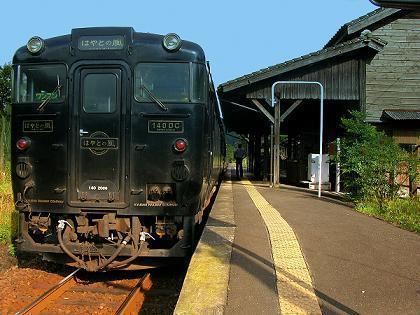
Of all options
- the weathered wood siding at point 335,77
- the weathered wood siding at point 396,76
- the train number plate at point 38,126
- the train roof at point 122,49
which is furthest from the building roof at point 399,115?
the train number plate at point 38,126

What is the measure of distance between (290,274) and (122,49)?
3.50 m

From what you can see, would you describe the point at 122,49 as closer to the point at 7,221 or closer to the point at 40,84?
the point at 40,84

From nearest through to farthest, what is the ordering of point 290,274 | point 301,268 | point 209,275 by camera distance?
1. point 209,275
2. point 290,274
3. point 301,268

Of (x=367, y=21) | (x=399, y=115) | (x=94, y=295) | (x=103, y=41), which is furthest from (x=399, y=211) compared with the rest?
(x=367, y=21)

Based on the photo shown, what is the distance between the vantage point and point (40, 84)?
6.58 meters

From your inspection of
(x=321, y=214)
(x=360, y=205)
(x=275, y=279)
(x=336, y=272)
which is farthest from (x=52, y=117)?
(x=360, y=205)

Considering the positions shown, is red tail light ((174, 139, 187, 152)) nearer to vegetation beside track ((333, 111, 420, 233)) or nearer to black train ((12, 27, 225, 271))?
black train ((12, 27, 225, 271))

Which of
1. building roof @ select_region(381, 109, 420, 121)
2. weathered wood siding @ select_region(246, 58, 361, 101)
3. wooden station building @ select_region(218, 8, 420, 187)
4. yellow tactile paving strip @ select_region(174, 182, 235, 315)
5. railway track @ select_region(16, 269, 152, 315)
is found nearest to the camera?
yellow tactile paving strip @ select_region(174, 182, 235, 315)

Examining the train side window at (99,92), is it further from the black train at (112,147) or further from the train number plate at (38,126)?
the train number plate at (38,126)

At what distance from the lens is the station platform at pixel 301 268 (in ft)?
14.1

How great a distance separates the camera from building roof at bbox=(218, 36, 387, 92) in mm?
15555

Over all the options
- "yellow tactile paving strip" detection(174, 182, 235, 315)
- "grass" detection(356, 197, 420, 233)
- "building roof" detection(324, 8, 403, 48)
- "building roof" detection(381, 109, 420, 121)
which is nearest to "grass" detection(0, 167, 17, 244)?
"yellow tactile paving strip" detection(174, 182, 235, 315)

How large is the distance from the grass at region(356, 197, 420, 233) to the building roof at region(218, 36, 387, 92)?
631 centimetres

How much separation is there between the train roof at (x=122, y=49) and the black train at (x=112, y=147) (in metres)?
0.01
